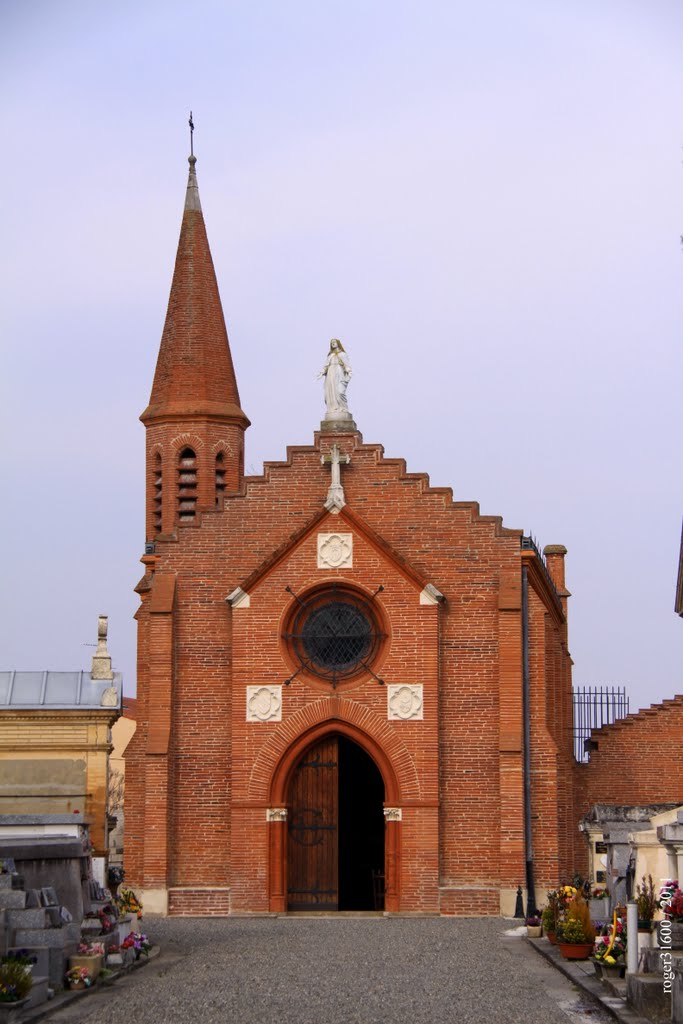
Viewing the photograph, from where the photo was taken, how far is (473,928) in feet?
98.0

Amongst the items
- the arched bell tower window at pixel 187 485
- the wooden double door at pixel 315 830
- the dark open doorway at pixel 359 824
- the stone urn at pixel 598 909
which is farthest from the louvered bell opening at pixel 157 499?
the stone urn at pixel 598 909

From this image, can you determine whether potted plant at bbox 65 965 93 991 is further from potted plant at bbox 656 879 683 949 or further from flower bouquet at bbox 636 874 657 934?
potted plant at bbox 656 879 683 949

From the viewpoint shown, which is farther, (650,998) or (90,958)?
(90,958)

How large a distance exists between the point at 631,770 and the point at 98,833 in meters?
12.3

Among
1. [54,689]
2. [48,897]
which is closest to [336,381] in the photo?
[54,689]

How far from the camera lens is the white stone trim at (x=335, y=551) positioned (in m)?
34.5

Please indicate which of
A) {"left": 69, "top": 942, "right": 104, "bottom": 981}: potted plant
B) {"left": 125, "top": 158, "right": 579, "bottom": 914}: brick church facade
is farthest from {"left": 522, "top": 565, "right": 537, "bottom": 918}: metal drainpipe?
{"left": 69, "top": 942, "right": 104, "bottom": 981}: potted plant

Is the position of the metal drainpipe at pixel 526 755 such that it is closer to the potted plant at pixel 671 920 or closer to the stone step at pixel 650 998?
the potted plant at pixel 671 920

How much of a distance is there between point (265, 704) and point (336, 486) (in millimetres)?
4524

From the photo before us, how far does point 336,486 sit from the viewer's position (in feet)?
113

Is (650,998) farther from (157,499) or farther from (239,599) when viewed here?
(157,499)

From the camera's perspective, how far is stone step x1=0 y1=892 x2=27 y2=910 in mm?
19703

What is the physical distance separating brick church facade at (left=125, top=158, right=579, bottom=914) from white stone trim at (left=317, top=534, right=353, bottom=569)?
0.04 m

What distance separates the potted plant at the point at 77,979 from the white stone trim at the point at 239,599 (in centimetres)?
1437
